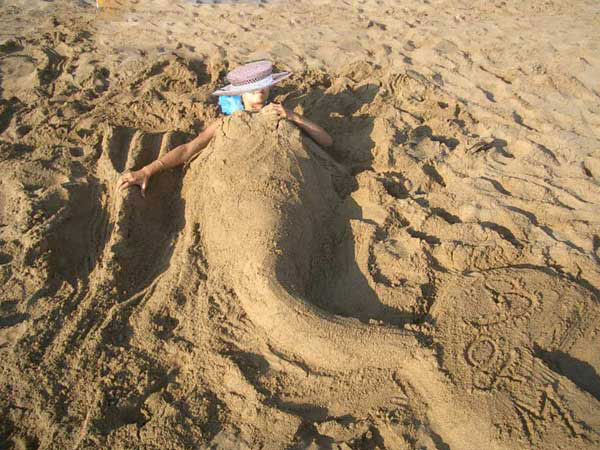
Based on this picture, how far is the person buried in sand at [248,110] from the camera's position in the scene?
2889 mm

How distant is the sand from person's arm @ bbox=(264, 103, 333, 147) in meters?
0.11

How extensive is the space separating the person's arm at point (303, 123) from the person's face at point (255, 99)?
221 millimetres

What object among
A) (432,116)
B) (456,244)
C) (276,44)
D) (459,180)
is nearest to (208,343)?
(456,244)

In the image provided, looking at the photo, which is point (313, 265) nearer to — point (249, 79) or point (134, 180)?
point (134, 180)

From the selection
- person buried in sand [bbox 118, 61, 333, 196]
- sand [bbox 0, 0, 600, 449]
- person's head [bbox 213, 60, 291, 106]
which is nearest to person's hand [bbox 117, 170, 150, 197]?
person buried in sand [bbox 118, 61, 333, 196]

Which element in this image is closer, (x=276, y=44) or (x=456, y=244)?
(x=456, y=244)

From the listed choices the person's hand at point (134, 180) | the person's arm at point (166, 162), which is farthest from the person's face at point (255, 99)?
the person's hand at point (134, 180)

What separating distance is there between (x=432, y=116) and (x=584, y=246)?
6.07 ft

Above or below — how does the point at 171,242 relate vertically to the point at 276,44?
below

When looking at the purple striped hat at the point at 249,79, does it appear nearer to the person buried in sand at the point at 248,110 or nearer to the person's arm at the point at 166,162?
the person buried in sand at the point at 248,110

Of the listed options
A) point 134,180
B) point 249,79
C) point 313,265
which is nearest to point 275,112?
point 249,79

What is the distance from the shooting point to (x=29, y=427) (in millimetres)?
1878

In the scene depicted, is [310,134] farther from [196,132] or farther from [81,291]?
[81,291]

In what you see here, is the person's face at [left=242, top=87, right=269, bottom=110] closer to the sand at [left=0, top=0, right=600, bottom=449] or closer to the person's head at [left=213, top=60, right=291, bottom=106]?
the person's head at [left=213, top=60, right=291, bottom=106]
